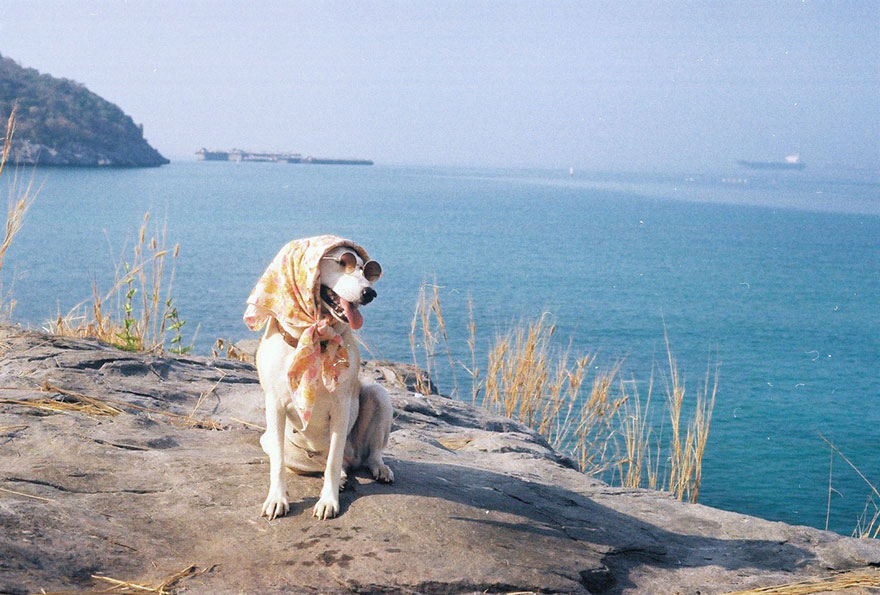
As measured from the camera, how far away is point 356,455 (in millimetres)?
4652

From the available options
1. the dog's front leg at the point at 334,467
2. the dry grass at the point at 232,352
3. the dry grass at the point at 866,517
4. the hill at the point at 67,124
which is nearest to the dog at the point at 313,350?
the dog's front leg at the point at 334,467

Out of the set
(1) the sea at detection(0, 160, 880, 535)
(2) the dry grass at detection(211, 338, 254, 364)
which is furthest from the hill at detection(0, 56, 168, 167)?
(2) the dry grass at detection(211, 338, 254, 364)

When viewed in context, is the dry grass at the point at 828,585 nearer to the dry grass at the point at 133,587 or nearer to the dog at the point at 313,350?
the dog at the point at 313,350

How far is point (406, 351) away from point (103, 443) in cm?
1271

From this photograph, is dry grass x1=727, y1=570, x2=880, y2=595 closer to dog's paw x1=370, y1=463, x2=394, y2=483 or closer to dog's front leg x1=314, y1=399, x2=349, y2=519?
dog's paw x1=370, y1=463, x2=394, y2=483

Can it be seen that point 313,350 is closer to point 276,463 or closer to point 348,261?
point 348,261

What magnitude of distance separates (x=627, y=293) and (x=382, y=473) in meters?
24.4

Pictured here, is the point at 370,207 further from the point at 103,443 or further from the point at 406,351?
the point at 103,443

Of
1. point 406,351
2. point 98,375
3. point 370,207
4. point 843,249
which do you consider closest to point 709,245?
point 843,249

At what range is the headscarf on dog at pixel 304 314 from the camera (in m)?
3.95

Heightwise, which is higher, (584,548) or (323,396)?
(323,396)

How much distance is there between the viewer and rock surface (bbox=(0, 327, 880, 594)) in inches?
145

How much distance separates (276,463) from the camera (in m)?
4.21

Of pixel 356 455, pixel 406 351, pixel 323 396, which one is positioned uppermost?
pixel 323 396
